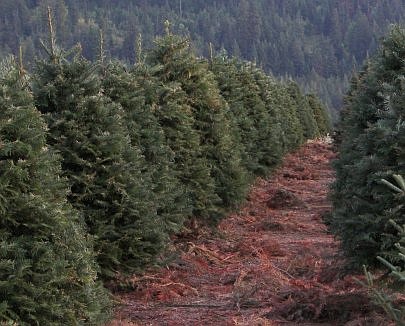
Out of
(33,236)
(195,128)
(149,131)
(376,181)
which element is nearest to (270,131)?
(195,128)

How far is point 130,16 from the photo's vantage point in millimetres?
188250

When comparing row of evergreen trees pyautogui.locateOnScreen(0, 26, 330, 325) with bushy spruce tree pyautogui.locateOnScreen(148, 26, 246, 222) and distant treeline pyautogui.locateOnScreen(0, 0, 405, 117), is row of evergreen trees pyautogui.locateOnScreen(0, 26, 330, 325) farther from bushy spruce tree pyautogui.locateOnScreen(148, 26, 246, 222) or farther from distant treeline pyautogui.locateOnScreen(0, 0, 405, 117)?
distant treeline pyautogui.locateOnScreen(0, 0, 405, 117)

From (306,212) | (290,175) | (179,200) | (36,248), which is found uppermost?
(36,248)

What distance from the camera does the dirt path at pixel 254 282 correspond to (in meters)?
7.80

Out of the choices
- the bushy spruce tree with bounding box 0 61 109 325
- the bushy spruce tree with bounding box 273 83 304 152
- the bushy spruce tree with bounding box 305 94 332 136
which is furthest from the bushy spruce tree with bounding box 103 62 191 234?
the bushy spruce tree with bounding box 305 94 332 136

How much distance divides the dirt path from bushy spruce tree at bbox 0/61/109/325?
1522 millimetres

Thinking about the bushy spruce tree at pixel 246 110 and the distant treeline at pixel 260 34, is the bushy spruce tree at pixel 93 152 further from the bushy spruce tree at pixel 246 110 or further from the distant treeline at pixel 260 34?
the distant treeline at pixel 260 34

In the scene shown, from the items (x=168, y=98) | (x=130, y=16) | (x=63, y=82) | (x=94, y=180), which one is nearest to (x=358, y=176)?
(x=94, y=180)

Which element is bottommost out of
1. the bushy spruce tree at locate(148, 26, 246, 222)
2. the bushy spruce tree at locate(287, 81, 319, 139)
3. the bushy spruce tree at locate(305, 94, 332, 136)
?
the bushy spruce tree at locate(305, 94, 332, 136)

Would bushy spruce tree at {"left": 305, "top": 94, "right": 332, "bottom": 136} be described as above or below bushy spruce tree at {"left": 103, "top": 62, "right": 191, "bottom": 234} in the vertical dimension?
below

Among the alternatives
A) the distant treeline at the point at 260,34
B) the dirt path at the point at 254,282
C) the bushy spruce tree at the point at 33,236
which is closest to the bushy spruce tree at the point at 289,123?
the dirt path at the point at 254,282

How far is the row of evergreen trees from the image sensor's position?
593 cm

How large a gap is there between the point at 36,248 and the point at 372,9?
208 meters

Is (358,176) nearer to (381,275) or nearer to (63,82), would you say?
(381,275)
